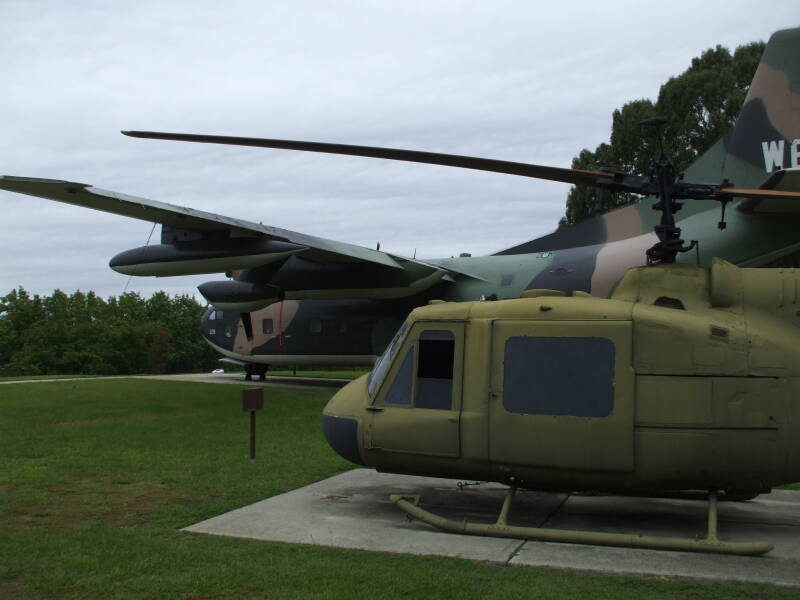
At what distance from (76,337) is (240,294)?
1864 inches

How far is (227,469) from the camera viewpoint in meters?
9.80

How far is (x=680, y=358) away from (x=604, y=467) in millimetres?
1239

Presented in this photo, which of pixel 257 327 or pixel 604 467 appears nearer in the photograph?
pixel 604 467

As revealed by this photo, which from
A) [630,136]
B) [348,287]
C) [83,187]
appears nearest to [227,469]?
[83,187]

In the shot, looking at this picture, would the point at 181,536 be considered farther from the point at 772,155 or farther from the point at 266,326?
the point at 266,326

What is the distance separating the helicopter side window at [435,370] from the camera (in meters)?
7.38

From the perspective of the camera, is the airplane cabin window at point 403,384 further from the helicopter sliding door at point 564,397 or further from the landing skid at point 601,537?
the landing skid at point 601,537

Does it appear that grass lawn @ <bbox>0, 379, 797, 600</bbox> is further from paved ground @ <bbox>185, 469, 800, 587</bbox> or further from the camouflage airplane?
the camouflage airplane

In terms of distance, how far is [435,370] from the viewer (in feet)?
24.6

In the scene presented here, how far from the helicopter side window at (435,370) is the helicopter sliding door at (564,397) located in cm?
48

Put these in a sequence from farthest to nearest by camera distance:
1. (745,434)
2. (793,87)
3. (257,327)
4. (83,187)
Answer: (257,327) → (83,187) → (793,87) → (745,434)

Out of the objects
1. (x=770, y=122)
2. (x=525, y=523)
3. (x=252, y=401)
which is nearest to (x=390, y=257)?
(x=770, y=122)

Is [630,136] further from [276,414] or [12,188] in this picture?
[12,188]

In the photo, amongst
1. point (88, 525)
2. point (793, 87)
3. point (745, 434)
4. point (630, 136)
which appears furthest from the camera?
point (630, 136)
